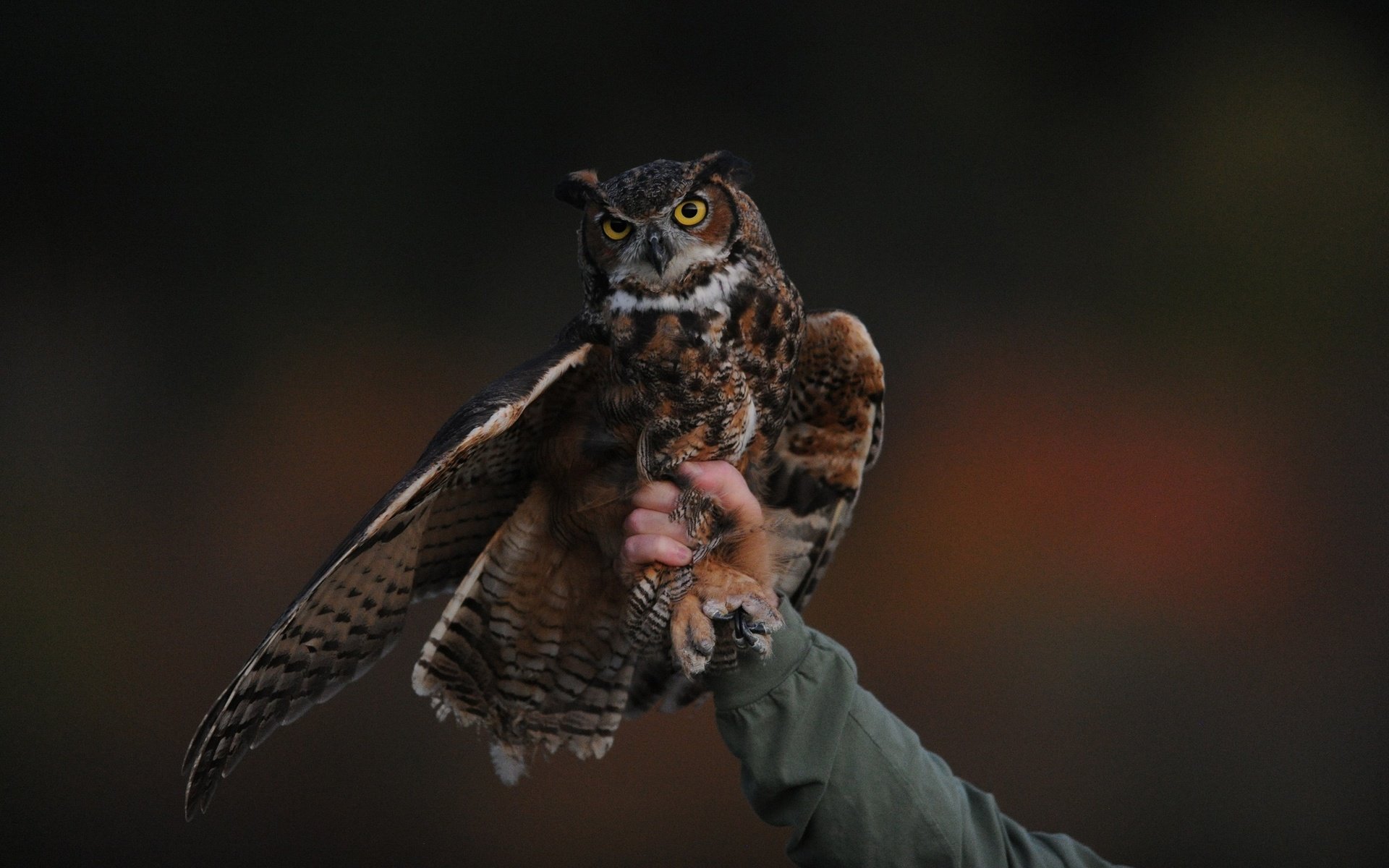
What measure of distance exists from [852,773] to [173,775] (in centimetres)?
214

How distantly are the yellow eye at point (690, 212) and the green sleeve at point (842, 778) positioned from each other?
63cm

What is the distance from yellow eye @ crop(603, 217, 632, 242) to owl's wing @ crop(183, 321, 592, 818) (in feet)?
0.52

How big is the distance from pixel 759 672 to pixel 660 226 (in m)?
0.66

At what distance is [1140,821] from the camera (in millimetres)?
3127

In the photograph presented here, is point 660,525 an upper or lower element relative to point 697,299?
lower

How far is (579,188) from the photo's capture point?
1610 millimetres

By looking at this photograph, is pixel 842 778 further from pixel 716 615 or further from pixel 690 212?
pixel 690 212

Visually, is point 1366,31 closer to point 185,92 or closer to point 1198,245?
point 1198,245

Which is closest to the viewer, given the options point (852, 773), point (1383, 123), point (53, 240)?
point (852, 773)

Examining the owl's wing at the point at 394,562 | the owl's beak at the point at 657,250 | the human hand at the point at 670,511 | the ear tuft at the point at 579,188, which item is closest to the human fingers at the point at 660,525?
the human hand at the point at 670,511

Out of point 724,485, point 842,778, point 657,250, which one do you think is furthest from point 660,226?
point 842,778

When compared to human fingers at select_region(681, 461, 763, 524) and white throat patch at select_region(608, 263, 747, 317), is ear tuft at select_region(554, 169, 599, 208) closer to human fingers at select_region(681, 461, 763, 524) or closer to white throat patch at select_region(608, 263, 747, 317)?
white throat patch at select_region(608, 263, 747, 317)

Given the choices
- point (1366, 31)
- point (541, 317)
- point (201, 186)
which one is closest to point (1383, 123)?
point (1366, 31)

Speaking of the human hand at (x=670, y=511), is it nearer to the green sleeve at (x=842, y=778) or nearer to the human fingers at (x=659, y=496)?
the human fingers at (x=659, y=496)
